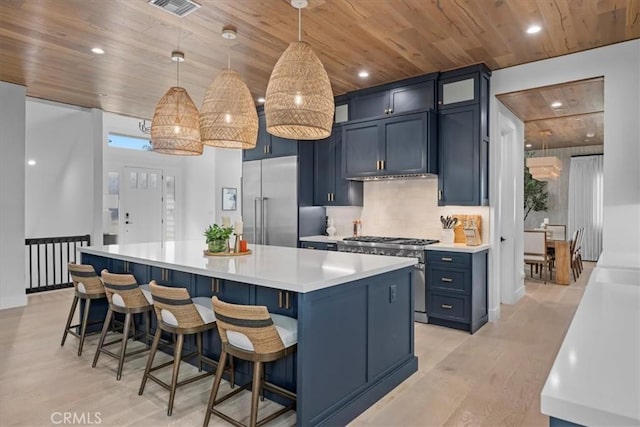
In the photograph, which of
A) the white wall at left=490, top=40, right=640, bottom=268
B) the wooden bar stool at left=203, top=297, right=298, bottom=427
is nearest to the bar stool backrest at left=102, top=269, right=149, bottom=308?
the wooden bar stool at left=203, top=297, right=298, bottom=427

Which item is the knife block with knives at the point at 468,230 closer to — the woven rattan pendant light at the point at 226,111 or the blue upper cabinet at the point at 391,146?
the blue upper cabinet at the point at 391,146

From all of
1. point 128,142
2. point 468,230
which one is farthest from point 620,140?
point 128,142

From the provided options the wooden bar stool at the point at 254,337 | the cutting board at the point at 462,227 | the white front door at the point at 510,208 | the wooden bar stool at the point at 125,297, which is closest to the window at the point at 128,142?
the wooden bar stool at the point at 125,297

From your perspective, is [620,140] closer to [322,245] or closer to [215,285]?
[322,245]

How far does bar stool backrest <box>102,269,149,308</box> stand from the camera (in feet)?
9.47

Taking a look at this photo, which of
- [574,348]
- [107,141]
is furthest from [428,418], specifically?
[107,141]

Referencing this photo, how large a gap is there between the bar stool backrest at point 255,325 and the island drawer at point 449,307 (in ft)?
8.56

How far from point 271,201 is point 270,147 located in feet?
2.65

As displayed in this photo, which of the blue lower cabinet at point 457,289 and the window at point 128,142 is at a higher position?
the window at point 128,142

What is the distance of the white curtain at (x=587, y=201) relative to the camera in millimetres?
9172

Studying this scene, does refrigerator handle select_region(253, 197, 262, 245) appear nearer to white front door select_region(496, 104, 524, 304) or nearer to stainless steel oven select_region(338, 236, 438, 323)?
stainless steel oven select_region(338, 236, 438, 323)

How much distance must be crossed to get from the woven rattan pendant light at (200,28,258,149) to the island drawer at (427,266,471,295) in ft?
8.23

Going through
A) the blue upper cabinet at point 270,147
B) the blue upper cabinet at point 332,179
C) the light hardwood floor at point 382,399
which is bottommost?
the light hardwood floor at point 382,399

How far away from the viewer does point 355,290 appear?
2.44 metres
